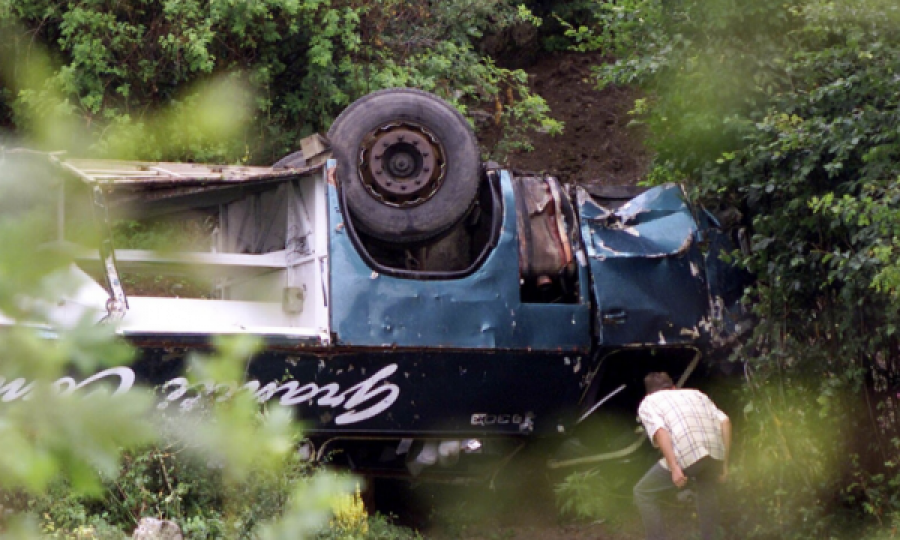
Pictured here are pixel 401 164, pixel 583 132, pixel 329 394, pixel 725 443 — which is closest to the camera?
pixel 725 443

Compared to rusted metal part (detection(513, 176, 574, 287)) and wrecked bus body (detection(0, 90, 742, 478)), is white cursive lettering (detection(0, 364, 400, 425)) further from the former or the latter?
rusted metal part (detection(513, 176, 574, 287))

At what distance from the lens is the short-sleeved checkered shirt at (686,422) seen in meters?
5.96

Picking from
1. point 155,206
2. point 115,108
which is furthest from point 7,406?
point 115,108

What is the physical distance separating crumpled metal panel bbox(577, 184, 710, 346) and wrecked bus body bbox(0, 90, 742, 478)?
0.04ft

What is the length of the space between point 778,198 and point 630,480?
2.19 metres

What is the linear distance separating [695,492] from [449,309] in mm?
1730

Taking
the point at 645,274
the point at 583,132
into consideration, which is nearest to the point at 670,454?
the point at 645,274

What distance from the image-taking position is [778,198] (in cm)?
678

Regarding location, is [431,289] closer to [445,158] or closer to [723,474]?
Result: [445,158]

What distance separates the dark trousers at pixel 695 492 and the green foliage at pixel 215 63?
4.16 metres

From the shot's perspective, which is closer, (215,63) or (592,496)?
(592,496)

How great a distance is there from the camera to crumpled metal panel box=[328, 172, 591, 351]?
6.17 m

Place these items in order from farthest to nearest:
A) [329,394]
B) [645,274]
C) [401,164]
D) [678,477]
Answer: [645,274] → [401,164] → [329,394] → [678,477]

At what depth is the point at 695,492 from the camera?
6.14m
